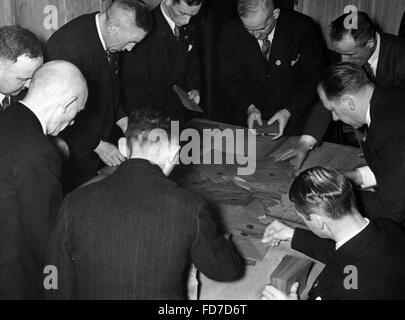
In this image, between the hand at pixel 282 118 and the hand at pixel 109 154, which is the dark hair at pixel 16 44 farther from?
the hand at pixel 282 118

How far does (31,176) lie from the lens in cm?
195

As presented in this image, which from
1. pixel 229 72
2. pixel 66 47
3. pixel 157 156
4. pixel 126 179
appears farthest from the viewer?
pixel 229 72

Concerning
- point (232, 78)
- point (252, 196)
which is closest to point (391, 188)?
point (252, 196)

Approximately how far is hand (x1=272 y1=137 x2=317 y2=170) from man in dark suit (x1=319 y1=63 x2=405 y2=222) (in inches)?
26.0

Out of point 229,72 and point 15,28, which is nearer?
point 15,28

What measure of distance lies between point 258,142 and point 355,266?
1705 mm

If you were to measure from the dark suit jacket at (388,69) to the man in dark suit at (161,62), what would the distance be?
101 cm

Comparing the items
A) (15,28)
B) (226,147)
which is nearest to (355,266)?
(226,147)

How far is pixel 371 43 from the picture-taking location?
3232 millimetres

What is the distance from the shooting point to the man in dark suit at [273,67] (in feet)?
12.8

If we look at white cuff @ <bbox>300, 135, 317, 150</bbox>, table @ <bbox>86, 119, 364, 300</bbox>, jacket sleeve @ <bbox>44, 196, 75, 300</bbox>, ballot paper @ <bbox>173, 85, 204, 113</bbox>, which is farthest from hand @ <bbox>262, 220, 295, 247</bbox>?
ballot paper @ <bbox>173, 85, 204, 113</bbox>

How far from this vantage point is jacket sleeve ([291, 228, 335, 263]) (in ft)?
7.36

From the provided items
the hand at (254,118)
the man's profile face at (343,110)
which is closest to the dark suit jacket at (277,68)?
the hand at (254,118)

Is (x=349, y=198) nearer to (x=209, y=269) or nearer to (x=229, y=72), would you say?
(x=209, y=269)
